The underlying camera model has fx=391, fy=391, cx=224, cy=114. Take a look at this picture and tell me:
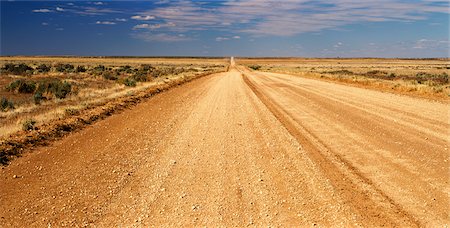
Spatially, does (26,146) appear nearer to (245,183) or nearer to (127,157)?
(127,157)

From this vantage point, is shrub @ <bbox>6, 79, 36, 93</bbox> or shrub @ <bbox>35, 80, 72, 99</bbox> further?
shrub @ <bbox>6, 79, 36, 93</bbox>

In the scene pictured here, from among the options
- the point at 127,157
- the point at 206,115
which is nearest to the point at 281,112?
the point at 206,115

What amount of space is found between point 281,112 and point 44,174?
8.58 metres

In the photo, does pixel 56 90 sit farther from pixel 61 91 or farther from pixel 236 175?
pixel 236 175

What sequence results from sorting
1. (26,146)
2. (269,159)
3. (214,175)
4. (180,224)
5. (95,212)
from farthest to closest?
(26,146) < (269,159) < (214,175) < (95,212) < (180,224)

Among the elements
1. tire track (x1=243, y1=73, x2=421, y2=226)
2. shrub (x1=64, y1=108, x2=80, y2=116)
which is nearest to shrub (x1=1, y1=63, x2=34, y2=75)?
shrub (x1=64, y1=108, x2=80, y2=116)

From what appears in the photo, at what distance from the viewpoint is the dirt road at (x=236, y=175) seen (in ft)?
16.8

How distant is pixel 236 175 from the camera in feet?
21.9

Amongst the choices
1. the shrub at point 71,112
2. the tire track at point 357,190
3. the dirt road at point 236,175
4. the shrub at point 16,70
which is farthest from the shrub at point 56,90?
the shrub at point 16,70

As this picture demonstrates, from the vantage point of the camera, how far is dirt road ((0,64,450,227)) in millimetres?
5121

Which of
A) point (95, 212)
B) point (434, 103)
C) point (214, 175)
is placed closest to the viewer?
point (95, 212)

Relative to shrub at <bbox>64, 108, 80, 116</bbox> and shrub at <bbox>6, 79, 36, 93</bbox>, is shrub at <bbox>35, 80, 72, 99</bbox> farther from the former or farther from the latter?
shrub at <bbox>64, 108, 80, 116</bbox>

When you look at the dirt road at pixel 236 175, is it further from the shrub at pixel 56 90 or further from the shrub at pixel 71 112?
the shrub at pixel 56 90

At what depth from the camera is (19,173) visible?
6809 millimetres
